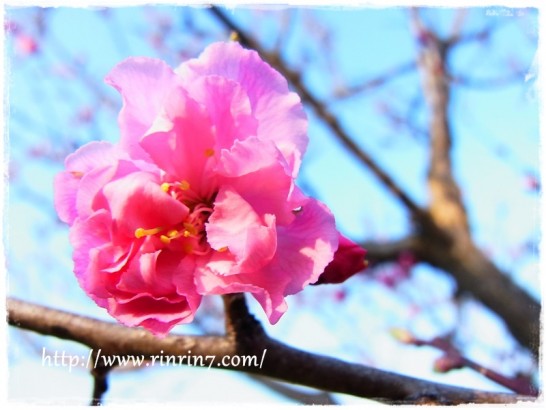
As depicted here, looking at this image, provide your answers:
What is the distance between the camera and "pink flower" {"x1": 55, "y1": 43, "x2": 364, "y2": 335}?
20.5 inches

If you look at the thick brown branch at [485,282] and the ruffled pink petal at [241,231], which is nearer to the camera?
the ruffled pink petal at [241,231]

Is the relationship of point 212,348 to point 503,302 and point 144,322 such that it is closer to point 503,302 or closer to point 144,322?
point 144,322

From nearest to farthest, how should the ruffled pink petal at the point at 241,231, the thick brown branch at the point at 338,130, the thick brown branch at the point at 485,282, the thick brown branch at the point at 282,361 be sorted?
the ruffled pink petal at the point at 241,231 → the thick brown branch at the point at 282,361 → the thick brown branch at the point at 485,282 → the thick brown branch at the point at 338,130

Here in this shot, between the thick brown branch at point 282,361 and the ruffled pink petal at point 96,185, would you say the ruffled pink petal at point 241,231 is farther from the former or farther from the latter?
the thick brown branch at point 282,361

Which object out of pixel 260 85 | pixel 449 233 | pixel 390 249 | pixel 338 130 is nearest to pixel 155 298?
pixel 260 85

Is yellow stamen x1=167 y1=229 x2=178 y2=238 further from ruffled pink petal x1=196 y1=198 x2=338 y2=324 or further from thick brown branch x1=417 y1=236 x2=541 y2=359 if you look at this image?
thick brown branch x1=417 y1=236 x2=541 y2=359

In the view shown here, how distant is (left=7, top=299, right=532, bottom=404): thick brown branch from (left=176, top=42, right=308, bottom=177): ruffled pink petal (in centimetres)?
28

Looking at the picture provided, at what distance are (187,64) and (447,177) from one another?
2578mm

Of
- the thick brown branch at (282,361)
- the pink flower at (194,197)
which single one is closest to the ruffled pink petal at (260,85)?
the pink flower at (194,197)

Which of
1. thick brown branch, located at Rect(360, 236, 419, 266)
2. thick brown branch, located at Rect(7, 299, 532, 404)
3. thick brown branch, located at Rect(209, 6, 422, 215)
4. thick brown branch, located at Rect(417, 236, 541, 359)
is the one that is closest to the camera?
thick brown branch, located at Rect(7, 299, 532, 404)

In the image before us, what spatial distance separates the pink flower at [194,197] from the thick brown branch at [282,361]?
0.21m

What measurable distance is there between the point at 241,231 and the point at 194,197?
83 mm

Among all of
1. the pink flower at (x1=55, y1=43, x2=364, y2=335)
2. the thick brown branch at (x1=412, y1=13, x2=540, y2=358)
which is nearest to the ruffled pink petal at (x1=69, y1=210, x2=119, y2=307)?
the pink flower at (x1=55, y1=43, x2=364, y2=335)

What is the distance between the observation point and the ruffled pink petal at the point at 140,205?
1.70 ft
